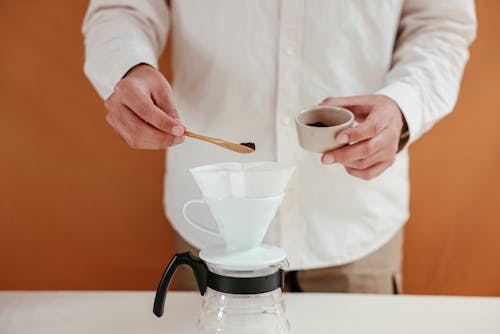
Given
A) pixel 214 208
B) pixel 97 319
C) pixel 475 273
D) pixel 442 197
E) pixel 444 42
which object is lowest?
pixel 475 273

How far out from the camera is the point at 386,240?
4.99 feet

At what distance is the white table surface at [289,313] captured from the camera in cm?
115

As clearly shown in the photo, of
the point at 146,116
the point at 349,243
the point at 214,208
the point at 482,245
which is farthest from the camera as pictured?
the point at 482,245

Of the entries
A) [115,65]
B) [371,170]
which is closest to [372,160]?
[371,170]

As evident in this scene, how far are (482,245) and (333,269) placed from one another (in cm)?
74

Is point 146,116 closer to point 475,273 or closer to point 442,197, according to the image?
point 442,197

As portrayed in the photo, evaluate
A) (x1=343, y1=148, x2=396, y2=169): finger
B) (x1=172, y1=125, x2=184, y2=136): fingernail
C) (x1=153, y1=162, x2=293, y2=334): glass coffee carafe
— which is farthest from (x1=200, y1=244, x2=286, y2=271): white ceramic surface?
(x1=343, y1=148, x2=396, y2=169): finger

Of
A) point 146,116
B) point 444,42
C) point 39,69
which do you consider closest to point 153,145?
point 146,116

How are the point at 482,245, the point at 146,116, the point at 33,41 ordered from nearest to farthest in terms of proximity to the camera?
the point at 146,116 < the point at 33,41 < the point at 482,245

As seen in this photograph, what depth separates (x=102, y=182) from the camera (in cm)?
197

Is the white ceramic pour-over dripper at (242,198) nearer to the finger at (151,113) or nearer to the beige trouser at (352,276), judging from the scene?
the finger at (151,113)

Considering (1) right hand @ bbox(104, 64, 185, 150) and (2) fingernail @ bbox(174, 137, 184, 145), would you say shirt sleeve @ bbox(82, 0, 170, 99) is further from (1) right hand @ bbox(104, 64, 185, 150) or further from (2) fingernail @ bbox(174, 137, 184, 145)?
(2) fingernail @ bbox(174, 137, 184, 145)

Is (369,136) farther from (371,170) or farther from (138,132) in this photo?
(138,132)

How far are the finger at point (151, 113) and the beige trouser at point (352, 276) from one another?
1.50ft
